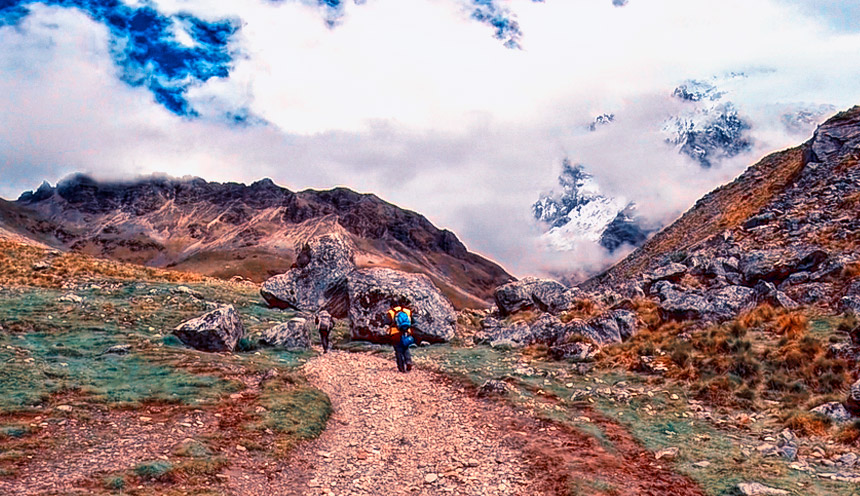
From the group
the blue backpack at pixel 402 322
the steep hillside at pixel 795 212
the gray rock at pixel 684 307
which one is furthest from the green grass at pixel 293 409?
the steep hillside at pixel 795 212

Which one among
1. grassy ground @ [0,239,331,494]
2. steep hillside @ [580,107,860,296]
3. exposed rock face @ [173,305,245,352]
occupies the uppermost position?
steep hillside @ [580,107,860,296]

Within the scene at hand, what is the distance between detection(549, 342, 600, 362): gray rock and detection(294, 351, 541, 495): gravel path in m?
7.57

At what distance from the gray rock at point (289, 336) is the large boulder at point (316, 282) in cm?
941

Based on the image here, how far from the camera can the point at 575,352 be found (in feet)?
89.1

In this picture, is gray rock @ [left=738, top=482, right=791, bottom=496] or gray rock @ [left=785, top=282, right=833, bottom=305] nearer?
gray rock @ [left=738, top=482, right=791, bottom=496]

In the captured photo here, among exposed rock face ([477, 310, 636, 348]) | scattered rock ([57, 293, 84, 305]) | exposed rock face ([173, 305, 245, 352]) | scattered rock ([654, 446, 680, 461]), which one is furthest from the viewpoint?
scattered rock ([57, 293, 84, 305])

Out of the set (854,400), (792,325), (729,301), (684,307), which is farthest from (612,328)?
(854,400)

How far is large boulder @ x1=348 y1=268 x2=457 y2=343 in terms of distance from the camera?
34.0m

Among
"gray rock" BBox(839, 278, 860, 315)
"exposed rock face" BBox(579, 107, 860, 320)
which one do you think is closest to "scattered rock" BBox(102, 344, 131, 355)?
"exposed rock face" BBox(579, 107, 860, 320)

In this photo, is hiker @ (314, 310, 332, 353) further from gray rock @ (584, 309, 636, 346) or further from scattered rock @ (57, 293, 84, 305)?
scattered rock @ (57, 293, 84, 305)

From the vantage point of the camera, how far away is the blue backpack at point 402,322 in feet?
82.6

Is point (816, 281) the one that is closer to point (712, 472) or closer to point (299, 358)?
point (712, 472)

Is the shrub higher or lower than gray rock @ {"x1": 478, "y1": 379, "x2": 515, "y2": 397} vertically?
higher

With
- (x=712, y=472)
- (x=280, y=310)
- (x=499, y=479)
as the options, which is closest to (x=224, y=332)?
(x=280, y=310)
